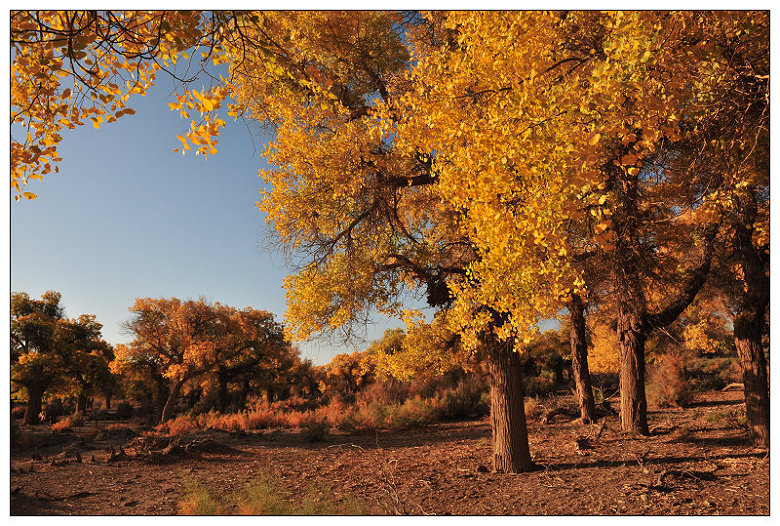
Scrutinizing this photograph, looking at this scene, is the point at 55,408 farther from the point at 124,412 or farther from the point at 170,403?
the point at 170,403

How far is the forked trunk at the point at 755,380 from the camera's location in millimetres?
7973

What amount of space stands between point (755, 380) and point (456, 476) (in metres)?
6.10

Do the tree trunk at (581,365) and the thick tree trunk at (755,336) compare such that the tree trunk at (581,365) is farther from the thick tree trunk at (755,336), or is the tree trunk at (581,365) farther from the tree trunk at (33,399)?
the tree trunk at (33,399)

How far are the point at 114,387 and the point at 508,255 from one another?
2500 cm

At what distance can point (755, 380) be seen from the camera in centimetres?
802

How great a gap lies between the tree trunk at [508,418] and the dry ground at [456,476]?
28 cm

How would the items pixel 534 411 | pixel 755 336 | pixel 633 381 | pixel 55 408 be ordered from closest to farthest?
pixel 755 336
pixel 633 381
pixel 534 411
pixel 55 408

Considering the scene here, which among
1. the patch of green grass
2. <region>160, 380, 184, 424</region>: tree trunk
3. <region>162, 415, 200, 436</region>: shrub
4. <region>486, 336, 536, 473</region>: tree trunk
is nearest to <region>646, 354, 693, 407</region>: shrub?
<region>486, 336, 536, 473</region>: tree trunk

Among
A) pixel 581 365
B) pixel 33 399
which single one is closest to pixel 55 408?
pixel 33 399

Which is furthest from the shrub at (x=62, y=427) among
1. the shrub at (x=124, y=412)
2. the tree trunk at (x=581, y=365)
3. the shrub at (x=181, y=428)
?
the tree trunk at (x=581, y=365)

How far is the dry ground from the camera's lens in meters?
→ 5.10

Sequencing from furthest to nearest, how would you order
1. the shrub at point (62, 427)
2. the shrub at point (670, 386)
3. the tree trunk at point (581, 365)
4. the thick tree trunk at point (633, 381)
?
1. the shrub at point (670, 386)
2. the shrub at point (62, 427)
3. the tree trunk at point (581, 365)
4. the thick tree trunk at point (633, 381)

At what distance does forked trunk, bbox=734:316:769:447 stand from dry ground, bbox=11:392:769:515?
1.48 ft

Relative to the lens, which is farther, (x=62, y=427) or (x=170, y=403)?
(x=170, y=403)
